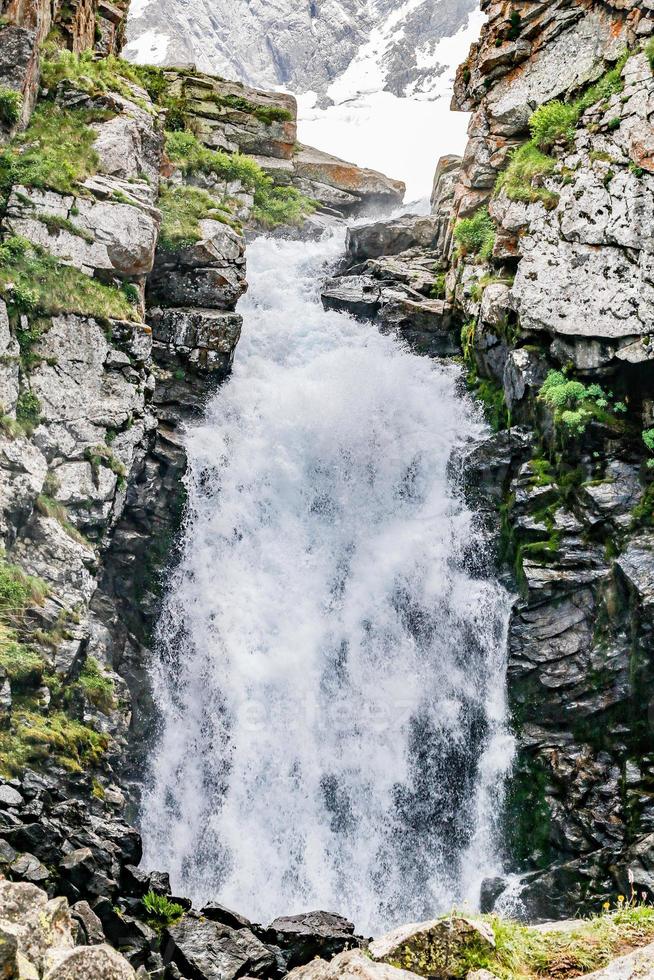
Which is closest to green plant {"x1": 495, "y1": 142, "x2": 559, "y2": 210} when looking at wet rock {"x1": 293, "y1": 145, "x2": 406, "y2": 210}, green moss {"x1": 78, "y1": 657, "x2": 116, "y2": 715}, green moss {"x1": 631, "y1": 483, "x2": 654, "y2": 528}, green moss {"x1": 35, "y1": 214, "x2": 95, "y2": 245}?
green moss {"x1": 631, "y1": 483, "x2": 654, "y2": 528}

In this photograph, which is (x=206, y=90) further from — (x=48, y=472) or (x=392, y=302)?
(x=48, y=472)

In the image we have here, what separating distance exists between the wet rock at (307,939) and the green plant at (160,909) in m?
1.42

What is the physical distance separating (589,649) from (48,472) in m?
12.9

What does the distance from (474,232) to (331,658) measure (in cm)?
1425

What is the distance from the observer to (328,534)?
837 inches

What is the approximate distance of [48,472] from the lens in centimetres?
1739

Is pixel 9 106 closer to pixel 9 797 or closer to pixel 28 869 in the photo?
pixel 9 797

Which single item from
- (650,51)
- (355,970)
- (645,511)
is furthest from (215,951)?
(650,51)

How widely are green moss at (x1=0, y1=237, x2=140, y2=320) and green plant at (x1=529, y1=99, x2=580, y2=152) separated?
509 inches

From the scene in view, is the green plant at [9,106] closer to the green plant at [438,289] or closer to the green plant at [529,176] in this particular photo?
the green plant at [438,289]

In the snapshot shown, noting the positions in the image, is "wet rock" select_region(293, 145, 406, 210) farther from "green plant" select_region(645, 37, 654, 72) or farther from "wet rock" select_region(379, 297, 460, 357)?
"green plant" select_region(645, 37, 654, 72)

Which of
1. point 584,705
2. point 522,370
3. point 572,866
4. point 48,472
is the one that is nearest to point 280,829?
point 572,866

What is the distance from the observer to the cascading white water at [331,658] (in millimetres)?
16531

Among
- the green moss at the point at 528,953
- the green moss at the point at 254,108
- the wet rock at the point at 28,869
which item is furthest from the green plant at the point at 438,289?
the green moss at the point at 528,953
